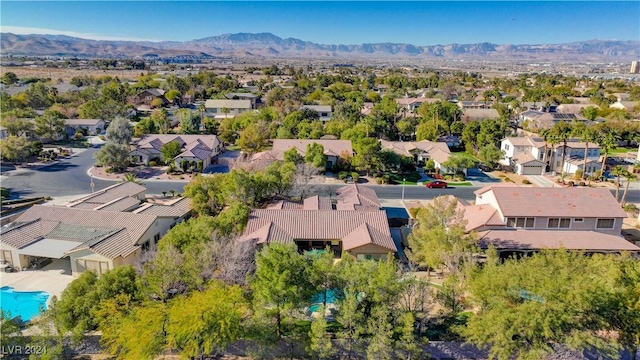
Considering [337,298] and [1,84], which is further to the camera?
[1,84]

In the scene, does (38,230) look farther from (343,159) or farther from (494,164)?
(494,164)

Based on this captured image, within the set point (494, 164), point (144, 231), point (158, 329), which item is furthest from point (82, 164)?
point (494, 164)

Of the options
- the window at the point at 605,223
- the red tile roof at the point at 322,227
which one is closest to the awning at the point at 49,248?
the red tile roof at the point at 322,227

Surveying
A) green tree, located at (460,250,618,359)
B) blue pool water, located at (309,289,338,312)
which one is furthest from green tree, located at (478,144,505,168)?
blue pool water, located at (309,289,338,312)

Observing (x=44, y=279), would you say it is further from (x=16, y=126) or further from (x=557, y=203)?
(x=16, y=126)

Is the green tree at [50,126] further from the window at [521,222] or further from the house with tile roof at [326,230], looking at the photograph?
the window at [521,222]

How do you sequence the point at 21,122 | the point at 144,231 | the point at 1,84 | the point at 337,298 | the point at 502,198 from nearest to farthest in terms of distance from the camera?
the point at 337,298, the point at 144,231, the point at 502,198, the point at 21,122, the point at 1,84
